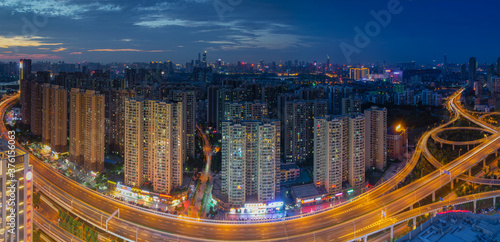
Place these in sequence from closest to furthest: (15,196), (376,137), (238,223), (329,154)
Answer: (15,196) → (238,223) → (329,154) → (376,137)

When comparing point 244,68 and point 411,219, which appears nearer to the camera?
point 411,219

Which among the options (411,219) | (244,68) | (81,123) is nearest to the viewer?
(411,219)

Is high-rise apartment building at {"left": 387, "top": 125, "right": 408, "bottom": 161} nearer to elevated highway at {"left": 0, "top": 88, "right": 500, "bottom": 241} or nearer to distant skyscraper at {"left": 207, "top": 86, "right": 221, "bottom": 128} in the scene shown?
elevated highway at {"left": 0, "top": 88, "right": 500, "bottom": 241}

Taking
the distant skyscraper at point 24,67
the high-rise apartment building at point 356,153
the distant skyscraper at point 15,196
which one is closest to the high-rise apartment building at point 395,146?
the high-rise apartment building at point 356,153

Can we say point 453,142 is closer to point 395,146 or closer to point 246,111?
point 395,146

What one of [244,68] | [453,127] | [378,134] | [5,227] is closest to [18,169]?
[5,227]

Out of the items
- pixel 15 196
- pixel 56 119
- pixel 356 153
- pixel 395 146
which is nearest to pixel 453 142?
pixel 395 146

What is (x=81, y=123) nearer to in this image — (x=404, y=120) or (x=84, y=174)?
(x=84, y=174)

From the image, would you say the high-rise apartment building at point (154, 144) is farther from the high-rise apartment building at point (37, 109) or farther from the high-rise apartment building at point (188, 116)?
the high-rise apartment building at point (37, 109)
